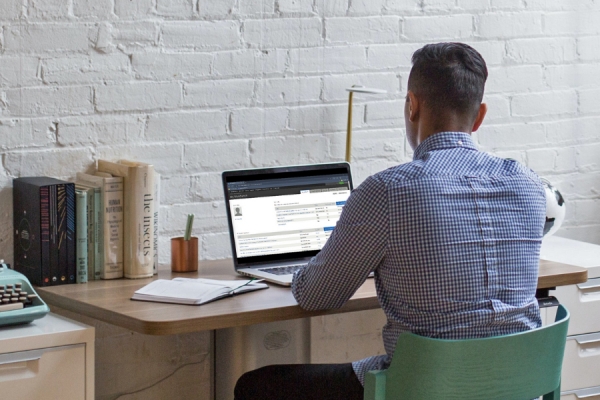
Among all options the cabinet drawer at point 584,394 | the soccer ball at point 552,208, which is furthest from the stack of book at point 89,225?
the cabinet drawer at point 584,394

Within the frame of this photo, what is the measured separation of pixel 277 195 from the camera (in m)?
2.50

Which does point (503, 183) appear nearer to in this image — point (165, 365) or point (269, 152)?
point (269, 152)

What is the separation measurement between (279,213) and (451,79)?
0.70m

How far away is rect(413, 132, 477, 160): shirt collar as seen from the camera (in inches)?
77.8

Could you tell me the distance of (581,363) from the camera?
271cm

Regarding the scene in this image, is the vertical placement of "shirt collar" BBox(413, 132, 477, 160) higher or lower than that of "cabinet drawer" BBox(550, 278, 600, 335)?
higher

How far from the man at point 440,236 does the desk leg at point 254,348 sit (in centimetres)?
35

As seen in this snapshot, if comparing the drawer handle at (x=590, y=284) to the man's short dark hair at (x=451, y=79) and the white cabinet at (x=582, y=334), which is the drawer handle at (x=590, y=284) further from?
the man's short dark hair at (x=451, y=79)

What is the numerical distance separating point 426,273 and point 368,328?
4.00 ft

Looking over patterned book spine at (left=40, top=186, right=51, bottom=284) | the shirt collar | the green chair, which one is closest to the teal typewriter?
patterned book spine at (left=40, top=186, right=51, bottom=284)

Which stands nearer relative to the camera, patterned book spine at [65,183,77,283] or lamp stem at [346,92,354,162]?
patterned book spine at [65,183,77,283]

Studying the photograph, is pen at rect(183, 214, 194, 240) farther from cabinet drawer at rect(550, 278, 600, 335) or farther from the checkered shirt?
cabinet drawer at rect(550, 278, 600, 335)

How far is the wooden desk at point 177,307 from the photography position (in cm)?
193

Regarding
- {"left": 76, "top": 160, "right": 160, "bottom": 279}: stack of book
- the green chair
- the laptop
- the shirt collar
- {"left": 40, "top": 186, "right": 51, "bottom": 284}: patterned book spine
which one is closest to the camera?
the green chair
